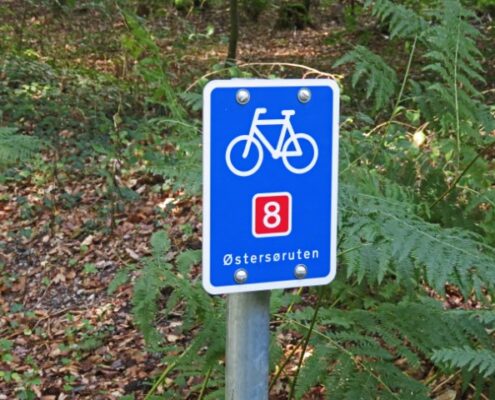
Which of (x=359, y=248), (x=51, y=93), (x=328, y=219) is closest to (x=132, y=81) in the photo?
(x=51, y=93)

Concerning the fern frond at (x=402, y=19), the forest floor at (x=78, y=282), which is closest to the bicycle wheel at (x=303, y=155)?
the forest floor at (x=78, y=282)

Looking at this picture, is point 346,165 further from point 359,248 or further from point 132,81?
point 132,81

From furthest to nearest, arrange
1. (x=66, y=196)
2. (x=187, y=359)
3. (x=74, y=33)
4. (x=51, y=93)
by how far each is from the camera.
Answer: (x=74, y=33)
(x=51, y=93)
(x=66, y=196)
(x=187, y=359)

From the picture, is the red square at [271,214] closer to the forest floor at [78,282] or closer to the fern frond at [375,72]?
the forest floor at [78,282]

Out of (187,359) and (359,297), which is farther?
(359,297)

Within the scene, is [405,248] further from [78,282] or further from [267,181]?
[78,282]

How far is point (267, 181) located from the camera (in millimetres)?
1389

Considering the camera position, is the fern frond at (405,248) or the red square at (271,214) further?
the fern frond at (405,248)

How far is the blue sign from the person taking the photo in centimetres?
136

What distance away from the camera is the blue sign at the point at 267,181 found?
136cm

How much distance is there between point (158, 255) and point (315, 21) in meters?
15.4

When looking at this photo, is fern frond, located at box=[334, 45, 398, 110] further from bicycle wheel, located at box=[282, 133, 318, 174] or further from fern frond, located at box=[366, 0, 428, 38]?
bicycle wheel, located at box=[282, 133, 318, 174]

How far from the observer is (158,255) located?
274 centimetres

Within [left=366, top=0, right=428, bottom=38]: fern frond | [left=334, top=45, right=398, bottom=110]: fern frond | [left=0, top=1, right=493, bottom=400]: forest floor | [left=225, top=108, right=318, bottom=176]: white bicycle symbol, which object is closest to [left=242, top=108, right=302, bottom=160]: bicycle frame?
[left=225, top=108, right=318, bottom=176]: white bicycle symbol
